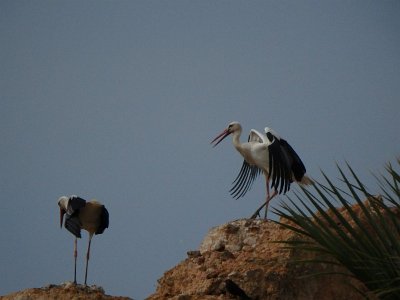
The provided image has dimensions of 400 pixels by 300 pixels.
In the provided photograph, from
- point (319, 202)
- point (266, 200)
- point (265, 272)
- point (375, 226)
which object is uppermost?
point (266, 200)

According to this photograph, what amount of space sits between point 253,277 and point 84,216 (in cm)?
745

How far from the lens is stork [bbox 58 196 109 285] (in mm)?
12055

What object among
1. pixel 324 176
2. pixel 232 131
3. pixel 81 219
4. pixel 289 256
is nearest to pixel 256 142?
pixel 232 131

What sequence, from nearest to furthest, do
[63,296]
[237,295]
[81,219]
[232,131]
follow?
[237,295] < [63,296] < [232,131] < [81,219]

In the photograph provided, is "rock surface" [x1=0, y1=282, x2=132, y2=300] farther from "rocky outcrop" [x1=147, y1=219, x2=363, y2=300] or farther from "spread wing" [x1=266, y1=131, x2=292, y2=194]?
"spread wing" [x1=266, y1=131, x2=292, y2=194]

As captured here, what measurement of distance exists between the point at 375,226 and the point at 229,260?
304cm

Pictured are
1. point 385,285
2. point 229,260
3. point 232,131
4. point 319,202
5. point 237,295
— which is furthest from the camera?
point 232,131

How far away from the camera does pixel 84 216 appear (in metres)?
12.3

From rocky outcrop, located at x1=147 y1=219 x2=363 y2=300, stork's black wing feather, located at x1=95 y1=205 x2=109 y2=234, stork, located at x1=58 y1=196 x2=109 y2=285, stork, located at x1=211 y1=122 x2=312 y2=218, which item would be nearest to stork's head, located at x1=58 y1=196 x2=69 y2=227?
stork, located at x1=58 y1=196 x2=109 y2=285

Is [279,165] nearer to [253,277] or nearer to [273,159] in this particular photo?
[273,159]

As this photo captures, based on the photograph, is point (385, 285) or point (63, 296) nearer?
point (385, 285)

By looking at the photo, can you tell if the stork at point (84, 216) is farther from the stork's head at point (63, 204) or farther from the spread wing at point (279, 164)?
the spread wing at point (279, 164)

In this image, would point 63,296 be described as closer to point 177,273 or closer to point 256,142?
point 177,273

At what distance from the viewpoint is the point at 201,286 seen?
559cm
